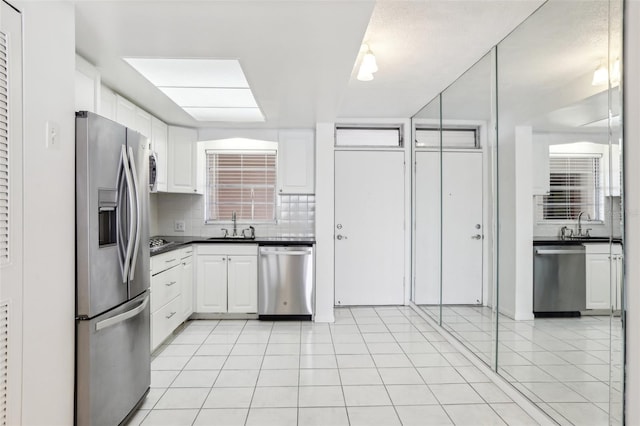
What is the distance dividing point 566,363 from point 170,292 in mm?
3040

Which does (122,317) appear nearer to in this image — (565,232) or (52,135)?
(52,135)

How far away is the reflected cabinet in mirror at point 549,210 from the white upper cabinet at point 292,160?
1.87m

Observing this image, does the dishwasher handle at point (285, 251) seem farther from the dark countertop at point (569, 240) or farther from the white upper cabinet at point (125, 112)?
the dark countertop at point (569, 240)

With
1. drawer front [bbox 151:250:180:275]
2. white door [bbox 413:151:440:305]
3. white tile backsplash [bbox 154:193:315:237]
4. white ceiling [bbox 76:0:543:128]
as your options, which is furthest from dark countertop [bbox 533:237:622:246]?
white tile backsplash [bbox 154:193:315:237]

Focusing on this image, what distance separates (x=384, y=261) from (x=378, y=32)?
9.60 ft

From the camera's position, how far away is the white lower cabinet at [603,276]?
62.8 inches

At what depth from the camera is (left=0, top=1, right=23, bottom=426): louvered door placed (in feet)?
4.47

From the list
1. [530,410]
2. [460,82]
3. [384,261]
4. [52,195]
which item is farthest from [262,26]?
[384,261]

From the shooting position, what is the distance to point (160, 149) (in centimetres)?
406

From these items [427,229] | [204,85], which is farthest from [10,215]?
[427,229]

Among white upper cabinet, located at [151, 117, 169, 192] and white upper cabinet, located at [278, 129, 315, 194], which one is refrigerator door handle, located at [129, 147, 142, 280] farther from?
white upper cabinet, located at [278, 129, 315, 194]

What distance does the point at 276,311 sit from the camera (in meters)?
4.11

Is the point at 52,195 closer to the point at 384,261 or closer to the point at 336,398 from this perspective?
the point at 336,398

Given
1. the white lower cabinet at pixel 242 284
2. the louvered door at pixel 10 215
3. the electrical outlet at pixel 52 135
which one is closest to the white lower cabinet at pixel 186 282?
the white lower cabinet at pixel 242 284
